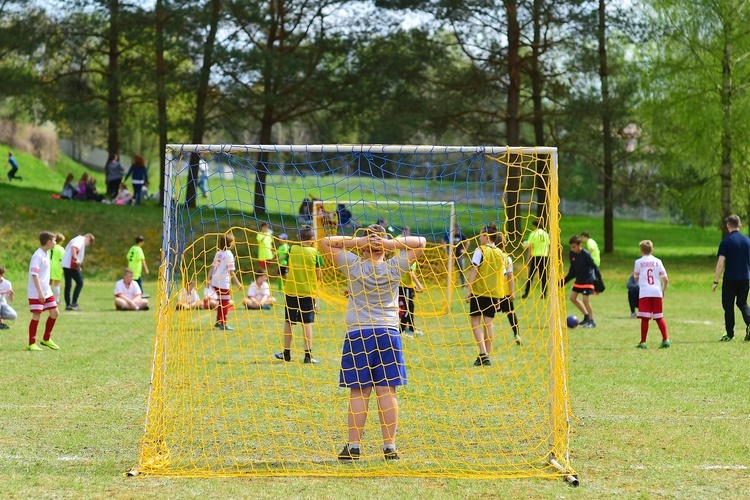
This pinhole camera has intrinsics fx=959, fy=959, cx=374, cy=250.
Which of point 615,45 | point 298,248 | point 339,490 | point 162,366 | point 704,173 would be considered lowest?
point 339,490

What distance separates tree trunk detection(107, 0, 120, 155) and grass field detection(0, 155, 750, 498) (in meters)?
15.4

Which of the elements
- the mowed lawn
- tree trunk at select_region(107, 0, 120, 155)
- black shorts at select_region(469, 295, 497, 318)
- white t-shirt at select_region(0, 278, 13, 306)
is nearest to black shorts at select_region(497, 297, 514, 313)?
black shorts at select_region(469, 295, 497, 318)

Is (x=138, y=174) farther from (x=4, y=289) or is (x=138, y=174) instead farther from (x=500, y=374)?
(x=500, y=374)

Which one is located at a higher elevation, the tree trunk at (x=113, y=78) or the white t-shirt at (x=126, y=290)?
the tree trunk at (x=113, y=78)

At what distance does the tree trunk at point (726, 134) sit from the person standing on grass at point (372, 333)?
1011 inches

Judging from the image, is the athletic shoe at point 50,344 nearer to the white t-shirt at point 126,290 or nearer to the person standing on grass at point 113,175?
the white t-shirt at point 126,290

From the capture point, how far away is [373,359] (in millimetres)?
6957

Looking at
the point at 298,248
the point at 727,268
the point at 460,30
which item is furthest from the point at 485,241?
the point at 460,30

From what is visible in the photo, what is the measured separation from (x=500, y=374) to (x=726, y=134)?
2384 centimetres

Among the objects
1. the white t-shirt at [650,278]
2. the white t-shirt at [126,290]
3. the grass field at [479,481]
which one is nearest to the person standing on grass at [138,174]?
the white t-shirt at [126,290]

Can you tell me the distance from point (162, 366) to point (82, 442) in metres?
0.90

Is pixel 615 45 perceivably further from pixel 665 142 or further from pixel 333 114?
pixel 333 114

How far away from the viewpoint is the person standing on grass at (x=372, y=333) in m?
6.94

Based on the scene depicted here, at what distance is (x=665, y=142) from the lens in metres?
33.1
